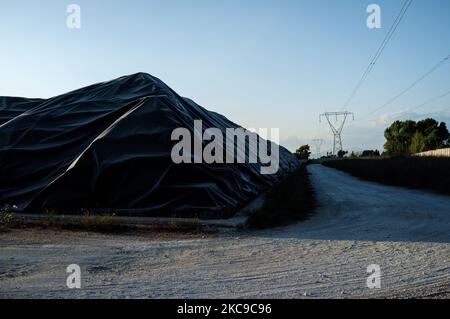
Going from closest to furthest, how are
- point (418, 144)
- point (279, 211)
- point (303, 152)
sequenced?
point (279, 211), point (418, 144), point (303, 152)

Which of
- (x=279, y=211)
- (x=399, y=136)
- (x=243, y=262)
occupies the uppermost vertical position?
(x=399, y=136)

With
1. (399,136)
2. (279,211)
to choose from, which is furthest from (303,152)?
(279,211)

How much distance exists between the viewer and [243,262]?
19.5ft

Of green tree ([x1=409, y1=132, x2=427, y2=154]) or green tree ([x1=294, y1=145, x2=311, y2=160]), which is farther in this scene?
green tree ([x1=294, y1=145, x2=311, y2=160])

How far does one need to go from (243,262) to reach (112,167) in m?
5.45

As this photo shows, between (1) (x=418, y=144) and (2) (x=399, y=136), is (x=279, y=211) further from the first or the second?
(2) (x=399, y=136)

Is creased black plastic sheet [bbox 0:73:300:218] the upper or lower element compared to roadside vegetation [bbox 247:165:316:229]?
upper

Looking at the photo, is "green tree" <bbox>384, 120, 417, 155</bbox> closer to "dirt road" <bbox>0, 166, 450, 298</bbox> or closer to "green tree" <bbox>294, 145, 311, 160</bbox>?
"green tree" <bbox>294, 145, 311, 160</bbox>

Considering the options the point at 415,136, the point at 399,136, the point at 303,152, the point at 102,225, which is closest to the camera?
the point at 102,225

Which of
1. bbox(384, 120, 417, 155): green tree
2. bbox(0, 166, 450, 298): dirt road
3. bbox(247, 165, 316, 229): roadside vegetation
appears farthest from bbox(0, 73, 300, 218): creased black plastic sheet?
bbox(384, 120, 417, 155): green tree

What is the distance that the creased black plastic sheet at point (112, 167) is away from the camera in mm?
9977

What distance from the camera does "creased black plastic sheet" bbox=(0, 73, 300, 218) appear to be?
393 inches

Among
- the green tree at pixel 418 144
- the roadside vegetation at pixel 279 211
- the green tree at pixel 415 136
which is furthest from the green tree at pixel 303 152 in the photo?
the roadside vegetation at pixel 279 211

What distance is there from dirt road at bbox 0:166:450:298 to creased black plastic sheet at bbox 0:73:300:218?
79.1 inches
